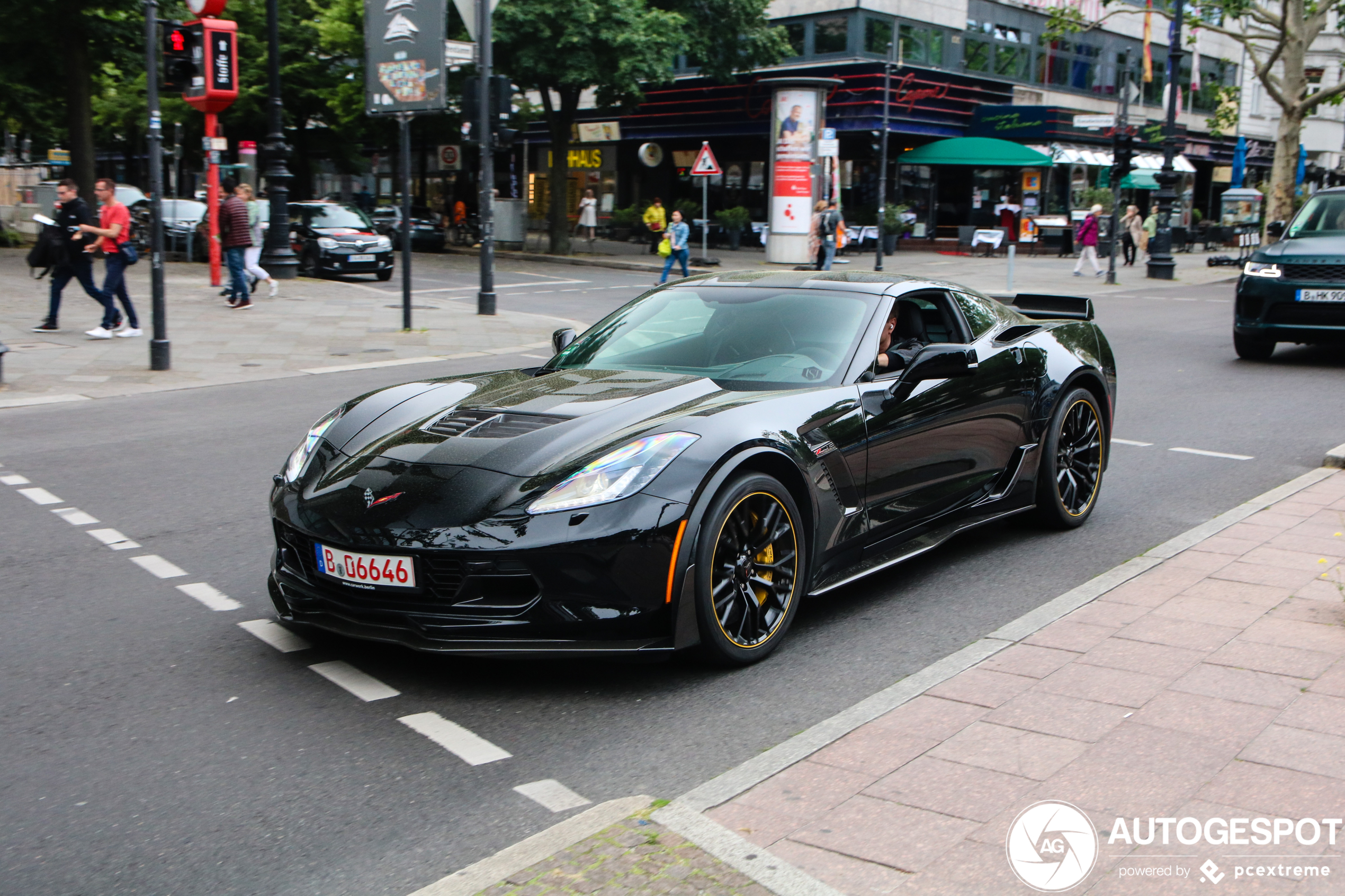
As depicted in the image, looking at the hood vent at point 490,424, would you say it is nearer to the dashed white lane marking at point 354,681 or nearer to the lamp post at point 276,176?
the dashed white lane marking at point 354,681

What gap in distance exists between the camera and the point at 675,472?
13.5ft

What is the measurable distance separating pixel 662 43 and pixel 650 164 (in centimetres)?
1004

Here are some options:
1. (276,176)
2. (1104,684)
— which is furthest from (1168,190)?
(1104,684)

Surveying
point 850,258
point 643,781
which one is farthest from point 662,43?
point 643,781

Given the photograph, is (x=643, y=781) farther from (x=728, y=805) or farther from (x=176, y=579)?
(x=176, y=579)

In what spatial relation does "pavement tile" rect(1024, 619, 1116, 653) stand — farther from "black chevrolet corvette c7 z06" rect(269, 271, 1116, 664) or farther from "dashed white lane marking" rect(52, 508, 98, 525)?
"dashed white lane marking" rect(52, 508, 98, 525)

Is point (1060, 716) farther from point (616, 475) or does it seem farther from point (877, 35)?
point (877, 35)

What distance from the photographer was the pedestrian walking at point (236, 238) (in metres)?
18.6

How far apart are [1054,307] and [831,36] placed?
3369cm

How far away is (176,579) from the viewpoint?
553cm

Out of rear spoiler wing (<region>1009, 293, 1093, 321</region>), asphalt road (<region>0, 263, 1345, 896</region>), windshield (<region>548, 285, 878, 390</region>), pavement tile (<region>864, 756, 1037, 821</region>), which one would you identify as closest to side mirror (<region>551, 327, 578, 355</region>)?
windshield (<region>548, 285, 878, 390</region>)

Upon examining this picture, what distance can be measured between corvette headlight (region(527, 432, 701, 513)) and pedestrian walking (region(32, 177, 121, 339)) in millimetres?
12632

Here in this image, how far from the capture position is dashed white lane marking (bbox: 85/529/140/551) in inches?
240

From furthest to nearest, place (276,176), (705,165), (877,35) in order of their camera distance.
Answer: (877,35) → (705,165) → (276,176)
